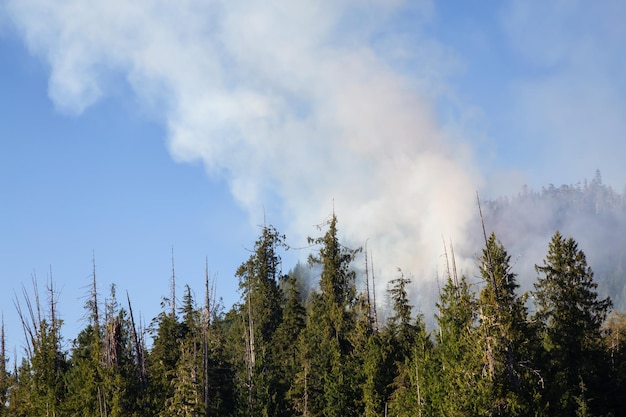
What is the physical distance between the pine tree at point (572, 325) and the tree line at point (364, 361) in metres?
0.10

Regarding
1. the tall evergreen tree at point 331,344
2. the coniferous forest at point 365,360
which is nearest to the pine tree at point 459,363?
the coniferous forest at point 365,360

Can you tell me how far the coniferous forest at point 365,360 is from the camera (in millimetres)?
39406

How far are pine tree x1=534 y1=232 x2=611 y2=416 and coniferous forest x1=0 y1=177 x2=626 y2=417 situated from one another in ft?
0.32

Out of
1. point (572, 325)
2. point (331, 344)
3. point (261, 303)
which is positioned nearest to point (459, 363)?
point (572, 325)

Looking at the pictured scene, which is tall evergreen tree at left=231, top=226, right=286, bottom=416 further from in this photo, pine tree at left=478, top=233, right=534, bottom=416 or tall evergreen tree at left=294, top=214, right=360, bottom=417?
pine tree at left=478, top=233, right=534, bottom=416

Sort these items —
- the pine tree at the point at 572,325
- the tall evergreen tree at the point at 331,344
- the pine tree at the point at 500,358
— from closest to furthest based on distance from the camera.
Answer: the pine tree at the point at 500,358 < the pine tree at the point at 572,325 < the tall evergreen tree at the point at 331,344

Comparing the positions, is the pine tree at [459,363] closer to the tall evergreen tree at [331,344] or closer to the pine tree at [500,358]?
the pine tree at [500,358]

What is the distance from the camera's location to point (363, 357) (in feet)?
211

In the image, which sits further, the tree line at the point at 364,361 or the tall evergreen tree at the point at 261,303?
the tall evergreen tree at the point at 261,303

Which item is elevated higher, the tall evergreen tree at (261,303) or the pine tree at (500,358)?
the tall evergreen tree at (261,303)

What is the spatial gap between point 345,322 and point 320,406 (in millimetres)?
11026

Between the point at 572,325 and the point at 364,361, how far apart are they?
17.9 metres

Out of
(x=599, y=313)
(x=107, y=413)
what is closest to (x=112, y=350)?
(x=107, y=413)

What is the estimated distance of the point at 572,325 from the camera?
54875 mm
